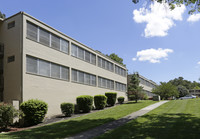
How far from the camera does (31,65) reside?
50.1ft

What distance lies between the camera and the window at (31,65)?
49.0ft

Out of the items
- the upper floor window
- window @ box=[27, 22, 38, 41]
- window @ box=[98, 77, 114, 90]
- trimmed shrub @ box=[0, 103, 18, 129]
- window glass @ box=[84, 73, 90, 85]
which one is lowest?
trimmed shrub @ box=[0, 103, 18, 129]

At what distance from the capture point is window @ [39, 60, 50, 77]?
16312 mm

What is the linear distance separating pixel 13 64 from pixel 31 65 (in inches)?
55.5

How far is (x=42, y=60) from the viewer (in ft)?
54.7

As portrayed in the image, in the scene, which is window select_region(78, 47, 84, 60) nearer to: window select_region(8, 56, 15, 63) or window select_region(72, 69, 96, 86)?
window select_region(72, 69, 96, 86)

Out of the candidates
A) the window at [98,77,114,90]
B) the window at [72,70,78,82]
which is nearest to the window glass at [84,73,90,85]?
the window at [72,70,78,82]

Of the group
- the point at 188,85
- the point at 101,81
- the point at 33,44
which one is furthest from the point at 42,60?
the point at 188,85

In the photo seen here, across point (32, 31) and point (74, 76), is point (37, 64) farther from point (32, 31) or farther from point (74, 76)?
point (74, 76)

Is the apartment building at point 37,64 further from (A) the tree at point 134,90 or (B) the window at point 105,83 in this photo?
(A) the tree at point 134,90

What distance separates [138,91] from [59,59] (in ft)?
50.2

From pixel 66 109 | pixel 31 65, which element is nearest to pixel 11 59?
pixel 31 65

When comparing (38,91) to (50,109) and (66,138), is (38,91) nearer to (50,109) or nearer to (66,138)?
(50,109)

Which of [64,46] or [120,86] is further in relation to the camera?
[120,86]
